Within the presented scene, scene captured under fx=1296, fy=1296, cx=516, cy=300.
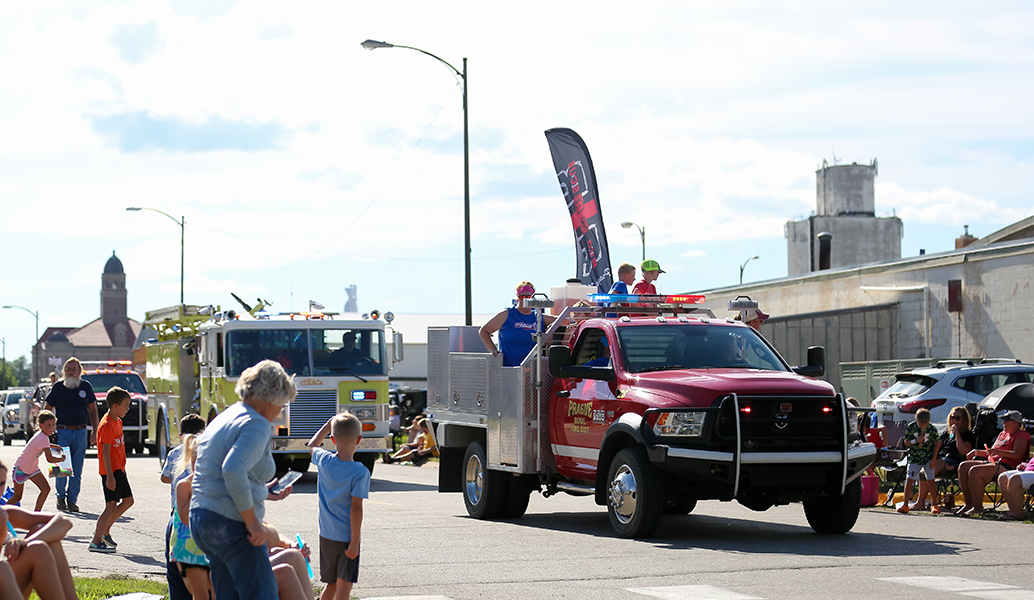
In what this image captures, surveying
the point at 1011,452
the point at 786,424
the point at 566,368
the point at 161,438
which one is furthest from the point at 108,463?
the point at 161,438

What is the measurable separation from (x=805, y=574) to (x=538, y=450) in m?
4.51

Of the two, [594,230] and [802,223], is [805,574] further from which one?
[802,223]

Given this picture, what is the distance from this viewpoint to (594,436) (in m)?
13.0

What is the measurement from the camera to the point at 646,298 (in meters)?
14.2

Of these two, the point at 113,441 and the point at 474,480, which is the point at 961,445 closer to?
the point at 474,480

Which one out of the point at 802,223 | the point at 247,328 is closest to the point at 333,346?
the point at 247,328

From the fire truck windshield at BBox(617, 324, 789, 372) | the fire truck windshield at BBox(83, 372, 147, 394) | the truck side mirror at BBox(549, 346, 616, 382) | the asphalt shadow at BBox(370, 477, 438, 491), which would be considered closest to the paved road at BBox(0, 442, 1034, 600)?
the truck side mirror at BBox(549, 346, 616, 382)

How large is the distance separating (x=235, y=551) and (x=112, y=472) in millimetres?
6954

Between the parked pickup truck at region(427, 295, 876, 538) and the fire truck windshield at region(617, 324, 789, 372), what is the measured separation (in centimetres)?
1

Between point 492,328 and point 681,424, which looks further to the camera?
point 492,328

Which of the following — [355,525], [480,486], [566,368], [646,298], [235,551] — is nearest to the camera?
[235,551]

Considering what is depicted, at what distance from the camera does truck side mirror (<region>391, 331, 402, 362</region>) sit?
21000 mm

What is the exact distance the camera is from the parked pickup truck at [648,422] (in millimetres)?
11789

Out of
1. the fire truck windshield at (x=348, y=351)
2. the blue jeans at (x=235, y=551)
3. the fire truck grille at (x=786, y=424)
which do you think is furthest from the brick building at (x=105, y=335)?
the blue jeans at (x=235, y=551)
